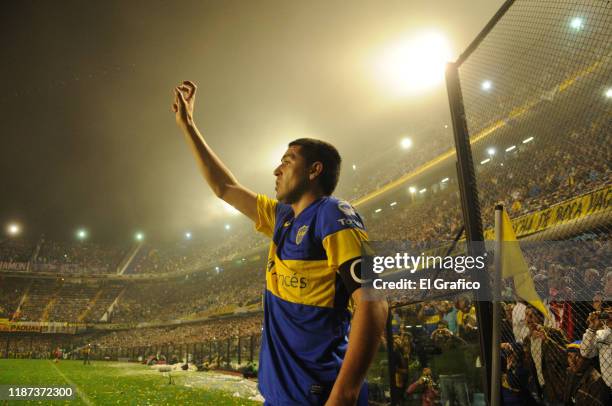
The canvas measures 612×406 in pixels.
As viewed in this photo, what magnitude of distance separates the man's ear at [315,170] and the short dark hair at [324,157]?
19 millimetres

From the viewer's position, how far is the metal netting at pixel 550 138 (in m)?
3.53

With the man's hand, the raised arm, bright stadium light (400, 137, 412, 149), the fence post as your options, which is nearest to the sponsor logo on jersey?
the raised arm

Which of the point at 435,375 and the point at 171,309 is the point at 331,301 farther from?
the point at 171,309

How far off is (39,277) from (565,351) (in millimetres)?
62514

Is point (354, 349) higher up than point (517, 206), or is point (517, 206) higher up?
point (517, 206)

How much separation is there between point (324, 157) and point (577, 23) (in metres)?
3.04

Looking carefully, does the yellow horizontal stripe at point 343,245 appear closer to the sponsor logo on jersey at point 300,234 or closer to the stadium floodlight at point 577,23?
the sponsor logo on jersey at point 300,234

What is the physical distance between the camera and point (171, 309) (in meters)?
52.0

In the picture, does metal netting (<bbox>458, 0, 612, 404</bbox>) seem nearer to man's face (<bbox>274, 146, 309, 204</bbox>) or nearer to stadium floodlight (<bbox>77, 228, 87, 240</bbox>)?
man's face (<bbox>274, 146, 309, 204</bbox>)

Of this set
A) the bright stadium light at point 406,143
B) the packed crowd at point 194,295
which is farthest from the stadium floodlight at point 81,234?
the bright stadium light at point 406,143

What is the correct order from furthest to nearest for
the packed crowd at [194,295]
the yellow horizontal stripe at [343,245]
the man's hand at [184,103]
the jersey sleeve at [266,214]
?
the packed crowd at [194,295] < the man's hand at [184,103] < the jersey sleeve at [266,214] < the yellow horizontal stripe at [343,245]

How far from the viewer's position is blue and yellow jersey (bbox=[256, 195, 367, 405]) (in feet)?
5.32

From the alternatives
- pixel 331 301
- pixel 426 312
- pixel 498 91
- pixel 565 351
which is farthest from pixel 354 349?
pixel 426 312

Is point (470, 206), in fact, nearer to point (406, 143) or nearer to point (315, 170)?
point (315, 170)
